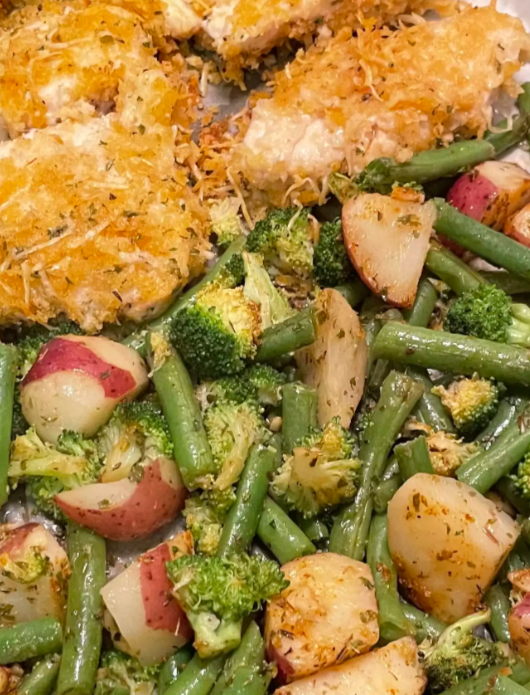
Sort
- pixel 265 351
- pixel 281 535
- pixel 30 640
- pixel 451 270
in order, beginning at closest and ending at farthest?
pixel 30 640
pixel 281 535
pixel 265 351
pixel 451 270

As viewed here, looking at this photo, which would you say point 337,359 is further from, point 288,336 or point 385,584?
point 385,584

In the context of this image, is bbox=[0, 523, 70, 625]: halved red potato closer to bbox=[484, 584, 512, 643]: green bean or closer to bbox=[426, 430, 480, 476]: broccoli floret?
bbox=[426, 430, 480, 476]: broccoli floret

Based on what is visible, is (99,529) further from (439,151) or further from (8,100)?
(439,151)

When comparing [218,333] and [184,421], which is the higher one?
[218,333]

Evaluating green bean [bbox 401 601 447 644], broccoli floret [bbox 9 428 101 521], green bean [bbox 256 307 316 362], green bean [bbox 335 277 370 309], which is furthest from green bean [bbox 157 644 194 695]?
green bean [bbox 335 277 370 309]

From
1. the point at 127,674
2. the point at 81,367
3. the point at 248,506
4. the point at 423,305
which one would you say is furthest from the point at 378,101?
the point at 127,674

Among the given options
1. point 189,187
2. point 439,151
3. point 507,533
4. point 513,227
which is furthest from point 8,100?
point 507,533
